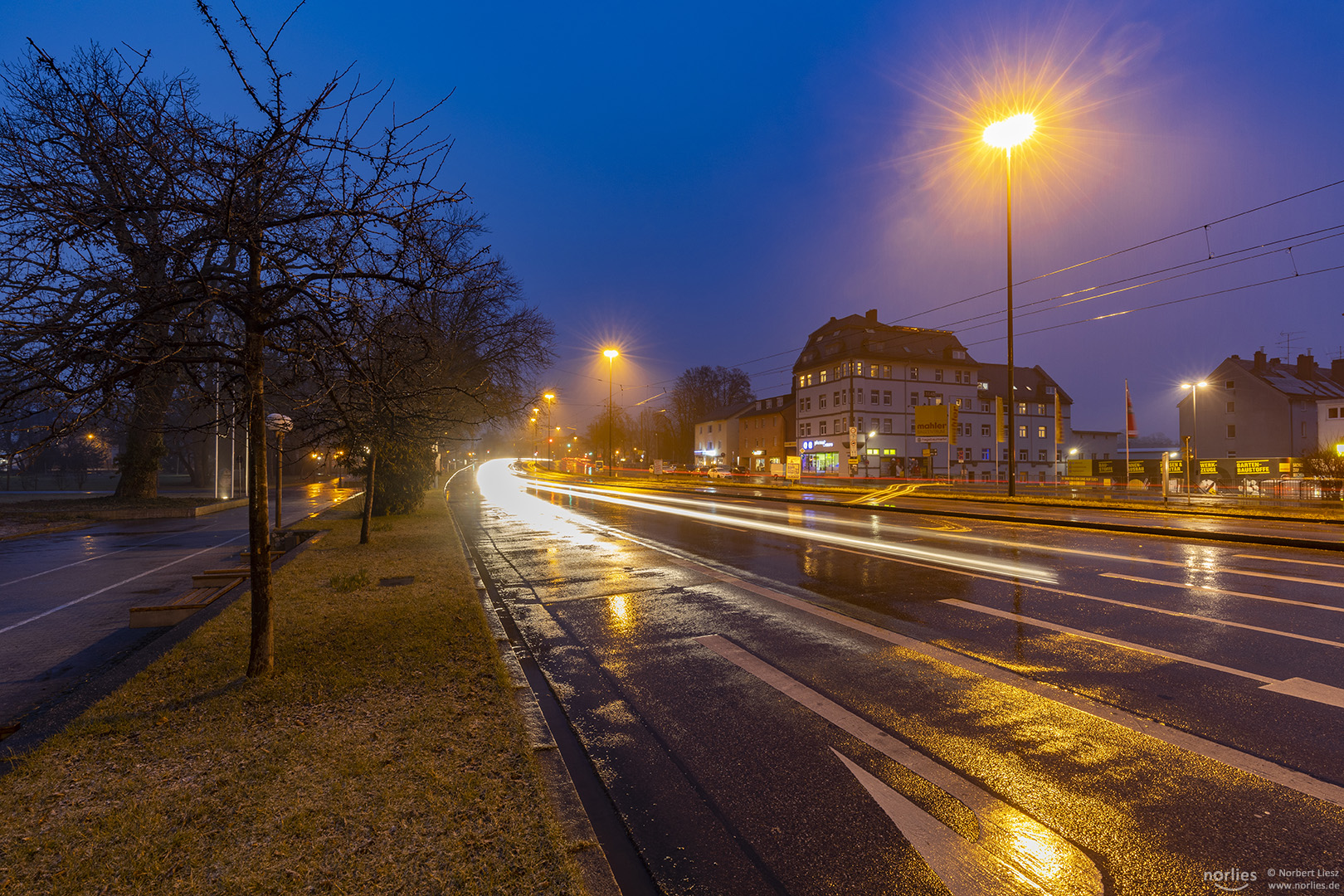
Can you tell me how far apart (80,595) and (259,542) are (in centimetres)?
745

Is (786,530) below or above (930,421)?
below

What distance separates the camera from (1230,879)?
2.75m

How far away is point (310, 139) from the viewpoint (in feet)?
14.7

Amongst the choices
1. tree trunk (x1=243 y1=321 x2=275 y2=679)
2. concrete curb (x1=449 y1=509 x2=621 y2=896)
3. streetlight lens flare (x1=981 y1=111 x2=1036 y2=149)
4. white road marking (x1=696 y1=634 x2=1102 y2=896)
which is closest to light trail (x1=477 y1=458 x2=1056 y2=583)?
white road marking (x1=696 y1=634 x2=1102 y2=896)

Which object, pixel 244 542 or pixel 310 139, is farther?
pixel 244 542

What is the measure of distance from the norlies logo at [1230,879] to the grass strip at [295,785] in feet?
9.62

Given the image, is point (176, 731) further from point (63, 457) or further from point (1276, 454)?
point (1276, 454)

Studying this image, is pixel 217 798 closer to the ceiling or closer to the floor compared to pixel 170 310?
closer to the floor

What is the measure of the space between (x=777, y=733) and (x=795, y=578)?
5781 millimetres

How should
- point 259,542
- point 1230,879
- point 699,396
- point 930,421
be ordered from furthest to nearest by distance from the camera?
point 699,396, point 930,421, point 259,542, point 1230,879

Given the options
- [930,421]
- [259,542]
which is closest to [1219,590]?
[259,542]

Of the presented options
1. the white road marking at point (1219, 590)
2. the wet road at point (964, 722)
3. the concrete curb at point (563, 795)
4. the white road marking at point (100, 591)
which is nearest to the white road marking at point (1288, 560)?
the wet road at point (964, 722)

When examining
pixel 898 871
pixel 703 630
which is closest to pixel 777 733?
pixel 898 871

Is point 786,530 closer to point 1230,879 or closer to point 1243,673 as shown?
point 1243,673
